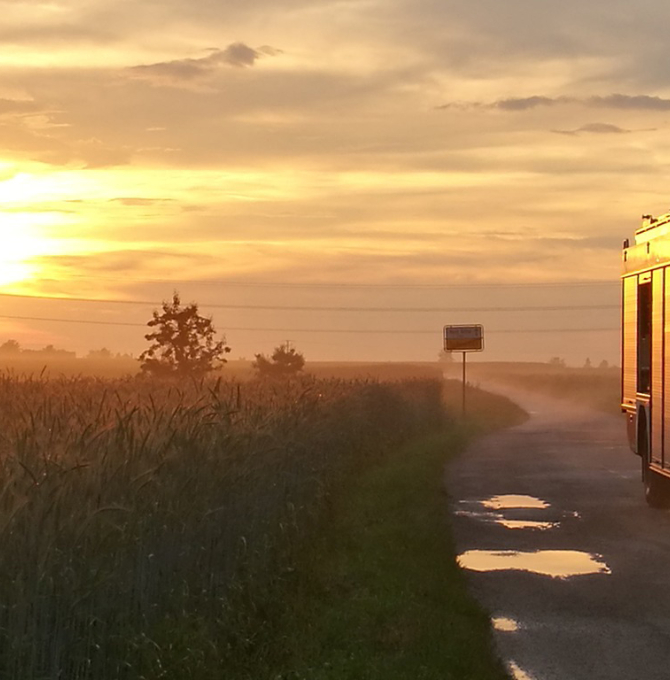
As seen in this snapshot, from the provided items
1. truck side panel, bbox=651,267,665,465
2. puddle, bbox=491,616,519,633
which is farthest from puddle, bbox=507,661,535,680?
truck side panel, bbox=651,267,665,465

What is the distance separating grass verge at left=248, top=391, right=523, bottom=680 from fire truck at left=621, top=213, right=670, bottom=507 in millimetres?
3727

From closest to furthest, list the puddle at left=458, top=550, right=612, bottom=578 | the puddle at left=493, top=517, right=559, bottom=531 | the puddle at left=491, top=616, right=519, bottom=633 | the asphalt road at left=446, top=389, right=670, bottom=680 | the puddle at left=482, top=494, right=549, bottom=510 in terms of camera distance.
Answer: the asphalt road at left=446, top=389, right=670, bottom=680
the puddle at left=491, top=616, right=519, bottom=633
the puddle at left=458, top=550, right=612, bottom=578
the puddle at left=493, top=517, right=559, bottom=531
the puddle at left=482, top=494, right=549, bottom=510

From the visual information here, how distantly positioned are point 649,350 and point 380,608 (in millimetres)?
11026

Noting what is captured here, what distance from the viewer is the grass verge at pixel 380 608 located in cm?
1062

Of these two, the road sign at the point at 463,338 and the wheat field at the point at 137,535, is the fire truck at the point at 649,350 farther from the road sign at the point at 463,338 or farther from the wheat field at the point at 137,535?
the road sign at the point at 463,338

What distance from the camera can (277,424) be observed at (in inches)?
592

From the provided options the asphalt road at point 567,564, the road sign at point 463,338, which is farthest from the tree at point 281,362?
the asphalt road at point 567,564

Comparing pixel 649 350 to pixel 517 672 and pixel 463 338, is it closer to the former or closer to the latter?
pixel 517 672

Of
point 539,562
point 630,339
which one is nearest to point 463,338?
point 630,339

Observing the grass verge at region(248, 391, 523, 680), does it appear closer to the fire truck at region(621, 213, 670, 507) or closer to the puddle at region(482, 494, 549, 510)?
the puddle at region(482, 494, 549, 510)

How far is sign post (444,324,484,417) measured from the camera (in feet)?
222

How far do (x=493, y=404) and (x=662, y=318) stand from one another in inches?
2084

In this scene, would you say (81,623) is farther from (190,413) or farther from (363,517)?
(363,517)

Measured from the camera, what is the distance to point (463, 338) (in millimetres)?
68812
